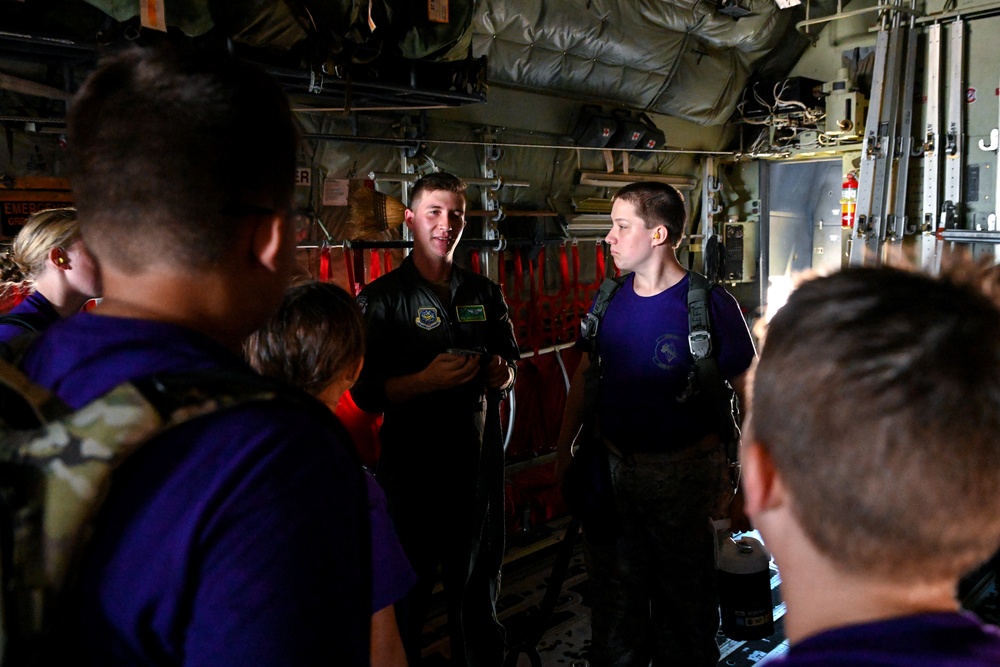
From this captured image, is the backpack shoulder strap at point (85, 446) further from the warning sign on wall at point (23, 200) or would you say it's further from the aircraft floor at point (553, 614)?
the warning sign on wall at point (23, 200)

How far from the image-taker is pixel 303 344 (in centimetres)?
151

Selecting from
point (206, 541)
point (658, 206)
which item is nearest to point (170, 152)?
point (206, 541)

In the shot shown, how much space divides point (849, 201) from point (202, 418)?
610 cm

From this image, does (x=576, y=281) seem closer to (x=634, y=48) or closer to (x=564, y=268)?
(x=564, y=268)

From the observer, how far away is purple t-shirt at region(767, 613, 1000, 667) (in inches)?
26.9

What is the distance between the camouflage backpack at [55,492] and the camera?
76cm

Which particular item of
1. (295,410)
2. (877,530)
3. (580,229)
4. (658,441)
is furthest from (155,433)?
(580,229)

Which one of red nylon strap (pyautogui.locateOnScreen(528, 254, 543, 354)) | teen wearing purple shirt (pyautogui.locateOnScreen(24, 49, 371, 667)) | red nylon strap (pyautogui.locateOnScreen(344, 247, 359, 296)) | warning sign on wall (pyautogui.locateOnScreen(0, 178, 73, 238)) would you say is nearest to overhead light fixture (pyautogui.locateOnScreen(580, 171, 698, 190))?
red nylon strap (pyautogui.locateOnScreen(528, 254, 543, 354))

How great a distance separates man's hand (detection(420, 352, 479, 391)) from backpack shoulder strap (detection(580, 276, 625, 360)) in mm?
522

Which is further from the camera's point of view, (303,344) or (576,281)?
(576,281)

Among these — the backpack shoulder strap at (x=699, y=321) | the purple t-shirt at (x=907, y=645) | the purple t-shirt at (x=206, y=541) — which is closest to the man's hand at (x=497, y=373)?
the backpack shoulder strap at (x=699, y=321)

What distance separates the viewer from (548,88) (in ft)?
17.7

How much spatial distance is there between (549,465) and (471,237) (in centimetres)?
177

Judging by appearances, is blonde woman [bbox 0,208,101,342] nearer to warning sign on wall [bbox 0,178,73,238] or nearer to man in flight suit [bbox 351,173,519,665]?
warning sign on wall [bbox 0,178,73,238]
